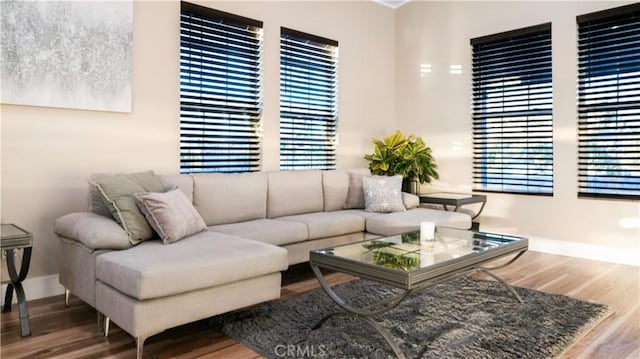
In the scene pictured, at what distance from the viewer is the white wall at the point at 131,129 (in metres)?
3.10

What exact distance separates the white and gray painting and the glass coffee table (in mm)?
2211

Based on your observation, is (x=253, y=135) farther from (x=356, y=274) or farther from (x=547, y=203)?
(x=547, y=203)

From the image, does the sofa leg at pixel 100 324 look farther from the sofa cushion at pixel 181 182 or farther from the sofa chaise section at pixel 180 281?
the sofa cushion at pixel 181 182

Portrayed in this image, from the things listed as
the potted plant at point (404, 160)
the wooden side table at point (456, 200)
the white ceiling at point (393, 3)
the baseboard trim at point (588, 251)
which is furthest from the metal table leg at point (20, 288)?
the white ceiling at point (393, 3)

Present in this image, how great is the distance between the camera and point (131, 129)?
11.8 feet

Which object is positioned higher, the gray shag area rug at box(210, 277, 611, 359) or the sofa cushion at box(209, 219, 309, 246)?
the sofa cushion at box(209, 219, 309, 246)

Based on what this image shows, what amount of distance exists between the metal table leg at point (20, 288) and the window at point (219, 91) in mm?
1547

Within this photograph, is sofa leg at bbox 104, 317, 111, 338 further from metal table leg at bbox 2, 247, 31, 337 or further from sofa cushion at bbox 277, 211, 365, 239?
sofa cushion at bbox 277, 211, 365, 239

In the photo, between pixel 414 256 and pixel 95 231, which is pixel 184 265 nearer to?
pixel 95 231

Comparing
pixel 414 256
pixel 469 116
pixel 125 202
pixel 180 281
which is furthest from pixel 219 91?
pixel 469 116

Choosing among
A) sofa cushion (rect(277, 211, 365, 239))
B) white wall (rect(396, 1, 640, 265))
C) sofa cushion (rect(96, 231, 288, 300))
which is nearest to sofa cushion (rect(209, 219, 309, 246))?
sofa cushion (rect(277, 211, 365, 239))

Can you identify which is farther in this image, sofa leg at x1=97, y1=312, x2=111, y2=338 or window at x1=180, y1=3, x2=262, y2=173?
window at x1=180, y1=3, x2=262, y2=173

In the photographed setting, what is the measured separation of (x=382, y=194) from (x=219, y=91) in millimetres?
1895

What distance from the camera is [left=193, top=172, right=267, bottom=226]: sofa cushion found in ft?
11.6
